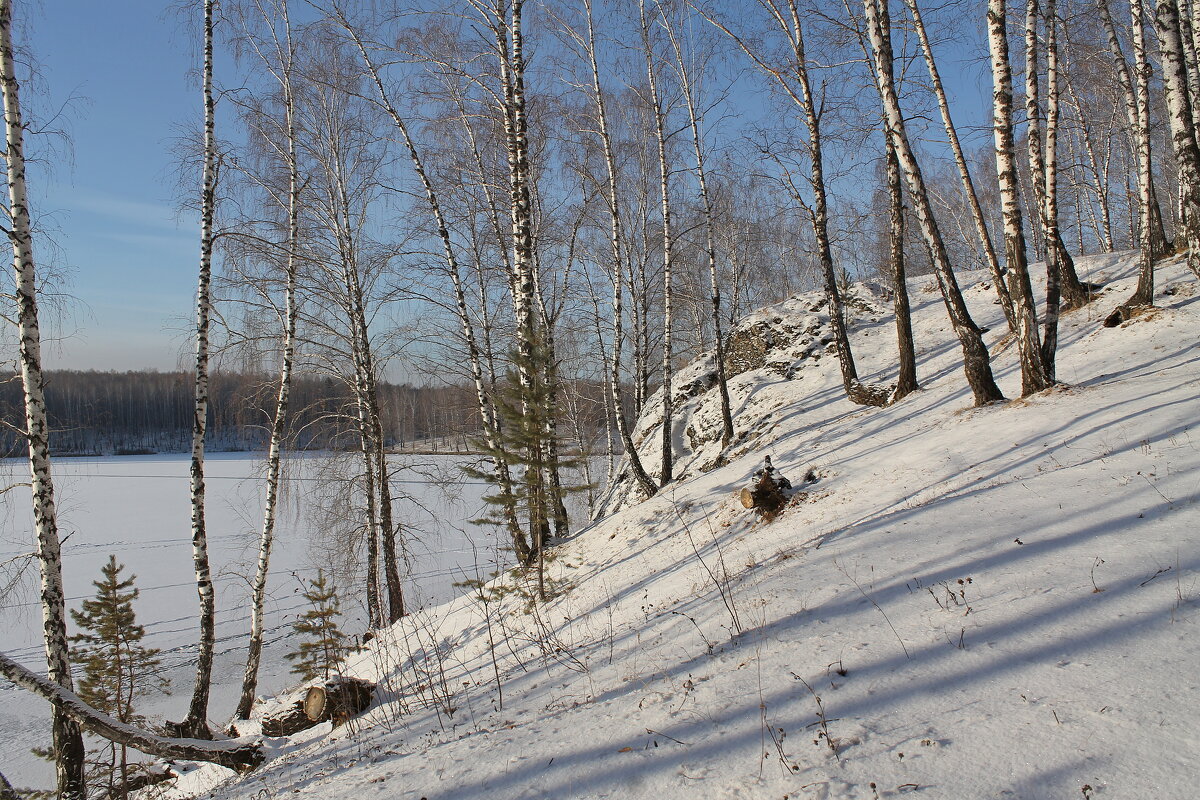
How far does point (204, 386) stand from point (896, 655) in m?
8.38

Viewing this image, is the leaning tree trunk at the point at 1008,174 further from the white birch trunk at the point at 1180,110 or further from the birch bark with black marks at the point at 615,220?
the birch bark with black marks at the point at 615,220

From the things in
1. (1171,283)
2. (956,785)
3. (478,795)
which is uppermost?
(1171,283)

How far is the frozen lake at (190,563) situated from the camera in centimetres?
1149

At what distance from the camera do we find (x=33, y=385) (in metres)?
5.65

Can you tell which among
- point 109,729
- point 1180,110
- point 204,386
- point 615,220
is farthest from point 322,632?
point 1180,110

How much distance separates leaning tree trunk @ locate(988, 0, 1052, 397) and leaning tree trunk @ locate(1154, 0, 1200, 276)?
289 cm

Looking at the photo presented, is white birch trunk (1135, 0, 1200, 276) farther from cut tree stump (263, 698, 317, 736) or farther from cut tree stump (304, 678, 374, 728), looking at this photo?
cut tree stump (263, 698, 317, 736)

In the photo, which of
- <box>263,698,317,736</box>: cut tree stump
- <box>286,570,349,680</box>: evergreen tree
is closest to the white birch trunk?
<box>286,570,349,680</box>: evergreen tree

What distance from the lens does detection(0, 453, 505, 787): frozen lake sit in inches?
452

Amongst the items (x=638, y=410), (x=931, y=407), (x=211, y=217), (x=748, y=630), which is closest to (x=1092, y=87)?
(x=931, y=407)

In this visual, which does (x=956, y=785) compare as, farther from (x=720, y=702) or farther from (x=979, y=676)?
(x=720, y=702)

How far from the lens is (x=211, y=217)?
7684 millimetres

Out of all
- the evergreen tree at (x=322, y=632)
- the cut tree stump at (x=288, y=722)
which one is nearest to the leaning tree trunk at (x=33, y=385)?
the cut tree stump at (x=288, y=722)

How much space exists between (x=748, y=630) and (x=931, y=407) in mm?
7635
